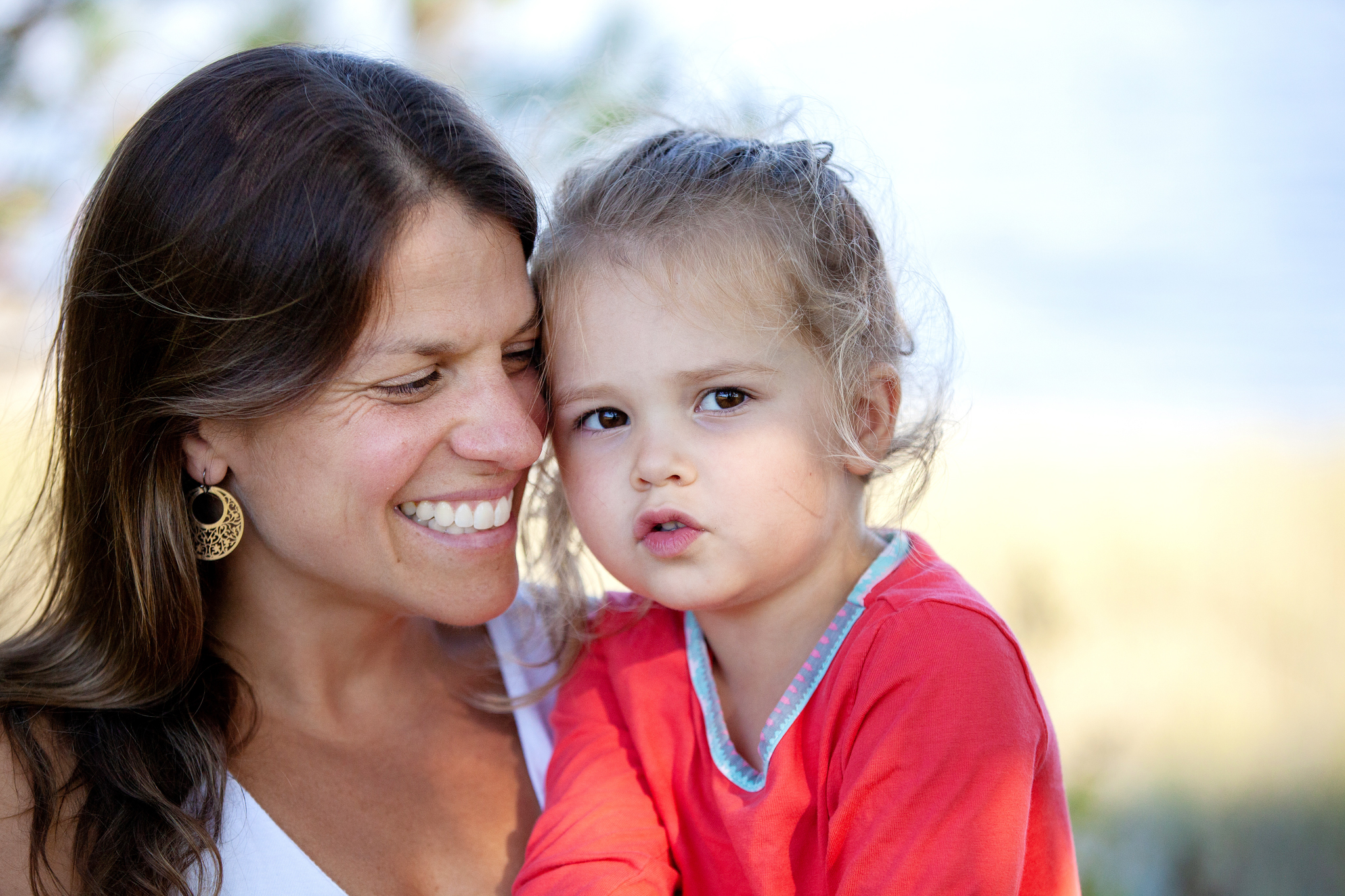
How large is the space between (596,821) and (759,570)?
0.49 meters

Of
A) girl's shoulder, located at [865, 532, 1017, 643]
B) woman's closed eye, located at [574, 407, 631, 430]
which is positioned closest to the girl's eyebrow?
woman's closed eye, located at [574, 407, 631, 430]

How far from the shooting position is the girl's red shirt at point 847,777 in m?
1.43

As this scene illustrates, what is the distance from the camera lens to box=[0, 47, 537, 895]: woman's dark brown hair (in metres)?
1.68

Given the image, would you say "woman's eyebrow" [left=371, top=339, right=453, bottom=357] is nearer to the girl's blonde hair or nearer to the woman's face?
the woman's face

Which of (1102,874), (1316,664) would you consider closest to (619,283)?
(1102,874)

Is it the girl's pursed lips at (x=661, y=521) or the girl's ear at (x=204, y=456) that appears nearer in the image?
the girl's pursed lips at (x=661, y=521)

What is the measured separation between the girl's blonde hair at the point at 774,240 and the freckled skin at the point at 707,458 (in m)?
0.05

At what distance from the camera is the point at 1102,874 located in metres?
3.91

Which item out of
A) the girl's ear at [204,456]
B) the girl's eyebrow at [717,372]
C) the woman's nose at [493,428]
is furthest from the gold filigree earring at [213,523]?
the girl's eyebrow at [717,372]

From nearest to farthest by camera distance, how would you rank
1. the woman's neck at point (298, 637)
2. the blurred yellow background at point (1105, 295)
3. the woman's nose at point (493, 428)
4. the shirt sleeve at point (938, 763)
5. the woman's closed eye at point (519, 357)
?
the shirt sleeve at point (938, 763), the woman's nose at point (493, 428), the woman's closed eye at point (519, 357), the woman's neck at point (298, 637), the blurred yellow background at point (1105, 295)

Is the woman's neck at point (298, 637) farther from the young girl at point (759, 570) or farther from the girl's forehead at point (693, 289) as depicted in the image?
the girl's forehead at point (693, 289)

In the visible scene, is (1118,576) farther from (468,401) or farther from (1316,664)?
(468,401)

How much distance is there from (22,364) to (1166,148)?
560 centimetres

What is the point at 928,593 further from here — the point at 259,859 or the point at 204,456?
the point at 204,456
